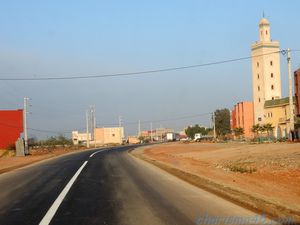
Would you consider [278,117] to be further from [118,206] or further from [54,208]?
[54,208]

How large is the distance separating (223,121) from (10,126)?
226ft

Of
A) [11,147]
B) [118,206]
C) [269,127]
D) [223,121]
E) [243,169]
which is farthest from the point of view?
[223,121]

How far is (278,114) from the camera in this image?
289ft

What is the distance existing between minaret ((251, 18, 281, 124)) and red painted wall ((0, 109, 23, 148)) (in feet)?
152

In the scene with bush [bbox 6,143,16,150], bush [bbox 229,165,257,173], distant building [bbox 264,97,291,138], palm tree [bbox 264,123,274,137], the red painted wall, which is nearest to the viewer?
bush [bbox 229,165,257,173]

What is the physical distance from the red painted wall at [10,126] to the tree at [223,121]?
65.8 meters

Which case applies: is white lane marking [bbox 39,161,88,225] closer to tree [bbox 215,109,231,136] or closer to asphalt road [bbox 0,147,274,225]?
asphalt road [bbox 0,147,274,225]

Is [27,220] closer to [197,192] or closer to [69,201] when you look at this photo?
[69,201]

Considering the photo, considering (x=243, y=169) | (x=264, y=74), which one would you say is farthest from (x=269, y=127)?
(x=243, y=169)

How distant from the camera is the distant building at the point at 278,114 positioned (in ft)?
273

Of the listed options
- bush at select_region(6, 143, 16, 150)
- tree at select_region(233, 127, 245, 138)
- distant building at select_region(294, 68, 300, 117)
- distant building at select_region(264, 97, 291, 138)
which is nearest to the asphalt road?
distant building at select_region(294, 68, 300, 117)

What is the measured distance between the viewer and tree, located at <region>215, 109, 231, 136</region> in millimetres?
132375

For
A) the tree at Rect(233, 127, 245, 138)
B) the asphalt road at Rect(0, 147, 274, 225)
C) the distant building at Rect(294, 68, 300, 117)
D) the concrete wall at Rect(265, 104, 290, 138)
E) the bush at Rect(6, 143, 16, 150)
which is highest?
the distant building at Rect(294, 68, 300, 117)

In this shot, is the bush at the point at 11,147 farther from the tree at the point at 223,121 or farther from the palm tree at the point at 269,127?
the tree at the point at 223,121
